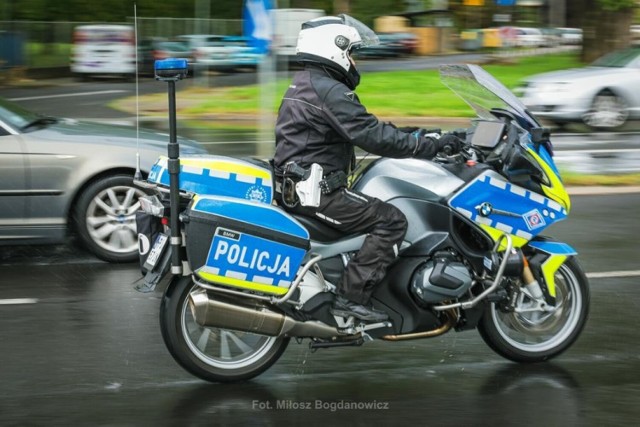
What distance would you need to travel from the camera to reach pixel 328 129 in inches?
208

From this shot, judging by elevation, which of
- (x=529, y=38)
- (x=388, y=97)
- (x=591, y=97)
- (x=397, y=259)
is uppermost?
(x=529, y=38)

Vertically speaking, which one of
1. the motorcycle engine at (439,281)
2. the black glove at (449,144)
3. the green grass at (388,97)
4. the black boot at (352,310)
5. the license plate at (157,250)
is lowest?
the green grass at (388,97)

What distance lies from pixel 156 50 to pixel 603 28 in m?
12.7

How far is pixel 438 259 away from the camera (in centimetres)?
546

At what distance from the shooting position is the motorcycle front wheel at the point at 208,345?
5215 mm

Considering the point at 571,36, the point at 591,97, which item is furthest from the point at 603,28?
the point at 591,97

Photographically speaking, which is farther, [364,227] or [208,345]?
[208,345]

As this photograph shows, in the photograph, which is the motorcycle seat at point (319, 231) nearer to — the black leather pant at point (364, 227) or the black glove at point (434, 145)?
the black leather pant at point (364, 227)

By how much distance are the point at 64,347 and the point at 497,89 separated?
9.47 feet

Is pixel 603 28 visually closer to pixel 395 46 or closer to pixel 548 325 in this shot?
pixel 395 46

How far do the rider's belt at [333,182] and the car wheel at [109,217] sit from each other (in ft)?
10.9

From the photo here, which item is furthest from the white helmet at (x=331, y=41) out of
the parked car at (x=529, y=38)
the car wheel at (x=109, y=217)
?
the parked car at (x=529, y=38)

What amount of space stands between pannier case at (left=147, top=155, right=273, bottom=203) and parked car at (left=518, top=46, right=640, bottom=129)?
1417 cm

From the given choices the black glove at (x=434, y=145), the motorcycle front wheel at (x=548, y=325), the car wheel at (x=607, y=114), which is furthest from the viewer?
the car wheel at (x=607, y=114)
